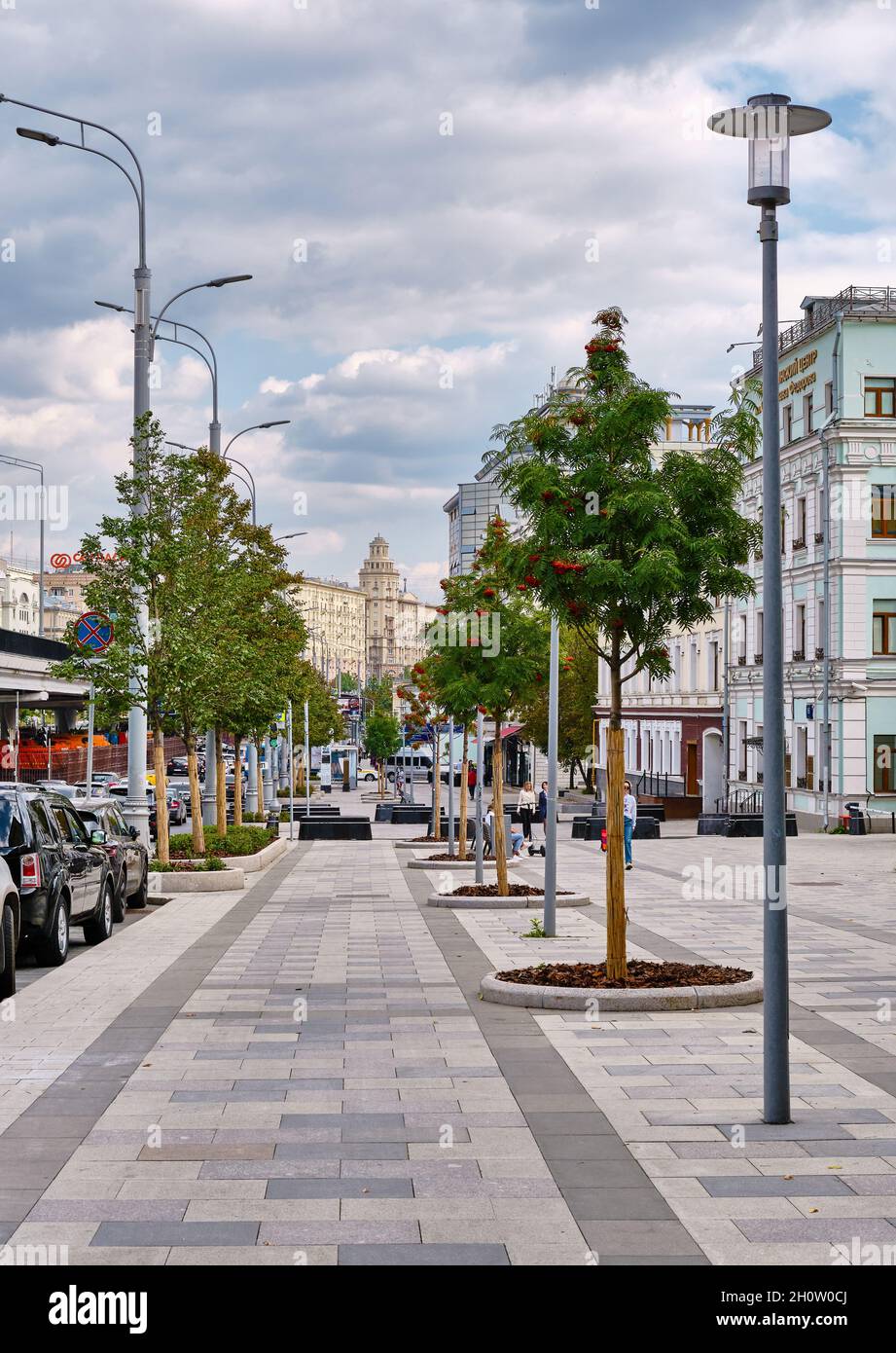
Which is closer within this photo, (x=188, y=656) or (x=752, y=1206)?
(x=752, y=1206)

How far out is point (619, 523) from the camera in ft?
41.3

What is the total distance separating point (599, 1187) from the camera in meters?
7.16

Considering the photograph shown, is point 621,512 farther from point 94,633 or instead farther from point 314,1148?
point 94,633

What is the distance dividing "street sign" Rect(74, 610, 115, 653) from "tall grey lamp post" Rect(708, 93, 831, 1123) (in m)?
16.3

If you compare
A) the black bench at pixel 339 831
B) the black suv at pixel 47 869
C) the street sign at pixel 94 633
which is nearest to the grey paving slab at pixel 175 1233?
the black suv at pixel 47 869

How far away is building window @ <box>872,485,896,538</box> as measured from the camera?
158ft

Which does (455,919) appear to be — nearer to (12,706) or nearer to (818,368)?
(818,368)

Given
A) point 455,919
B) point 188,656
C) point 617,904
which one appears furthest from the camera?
point 188,656

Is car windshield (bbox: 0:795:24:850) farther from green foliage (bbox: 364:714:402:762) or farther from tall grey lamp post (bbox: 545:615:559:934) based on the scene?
green foliage (bbox: 364:714:402:762)

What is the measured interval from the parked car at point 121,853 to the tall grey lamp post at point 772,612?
12274mm

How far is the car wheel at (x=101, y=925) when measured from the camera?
17.9 m

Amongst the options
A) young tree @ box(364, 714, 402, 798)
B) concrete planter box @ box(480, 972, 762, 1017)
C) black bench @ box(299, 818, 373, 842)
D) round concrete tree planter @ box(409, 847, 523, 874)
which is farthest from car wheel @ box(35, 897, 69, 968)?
young tree @ box(364, 714, 402, 798)

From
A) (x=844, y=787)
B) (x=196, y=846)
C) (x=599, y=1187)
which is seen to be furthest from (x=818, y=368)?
(x=599, y=1187)

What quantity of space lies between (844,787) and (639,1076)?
129 ft
